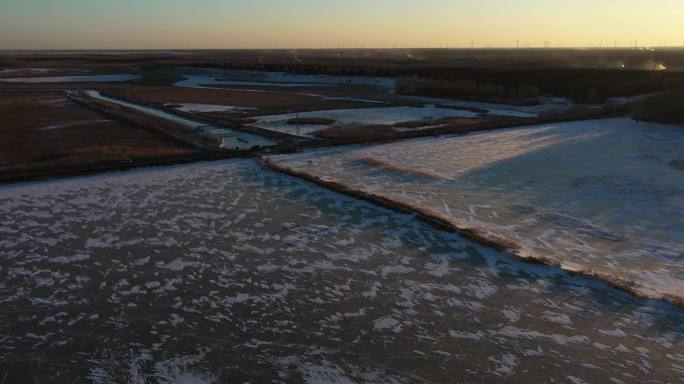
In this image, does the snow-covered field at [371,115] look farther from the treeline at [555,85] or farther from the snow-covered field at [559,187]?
the treeline at [555,85]

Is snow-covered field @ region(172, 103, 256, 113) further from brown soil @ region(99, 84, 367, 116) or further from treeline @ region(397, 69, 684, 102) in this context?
treeline @ region(397, 69, 684, 102)

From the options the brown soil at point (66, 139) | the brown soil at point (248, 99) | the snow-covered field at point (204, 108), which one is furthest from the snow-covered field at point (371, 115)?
the brown soil at point (66, 139)

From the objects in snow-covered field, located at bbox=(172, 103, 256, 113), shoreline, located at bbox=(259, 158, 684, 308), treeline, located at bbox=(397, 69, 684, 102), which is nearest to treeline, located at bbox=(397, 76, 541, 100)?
treeline, located at bbox=(397, 69, 684, 102)

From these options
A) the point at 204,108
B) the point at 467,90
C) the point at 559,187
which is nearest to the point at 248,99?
the point at 204,108

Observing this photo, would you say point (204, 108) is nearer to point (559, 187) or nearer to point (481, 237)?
point (559, 187)

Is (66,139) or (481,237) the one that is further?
(66,139)
